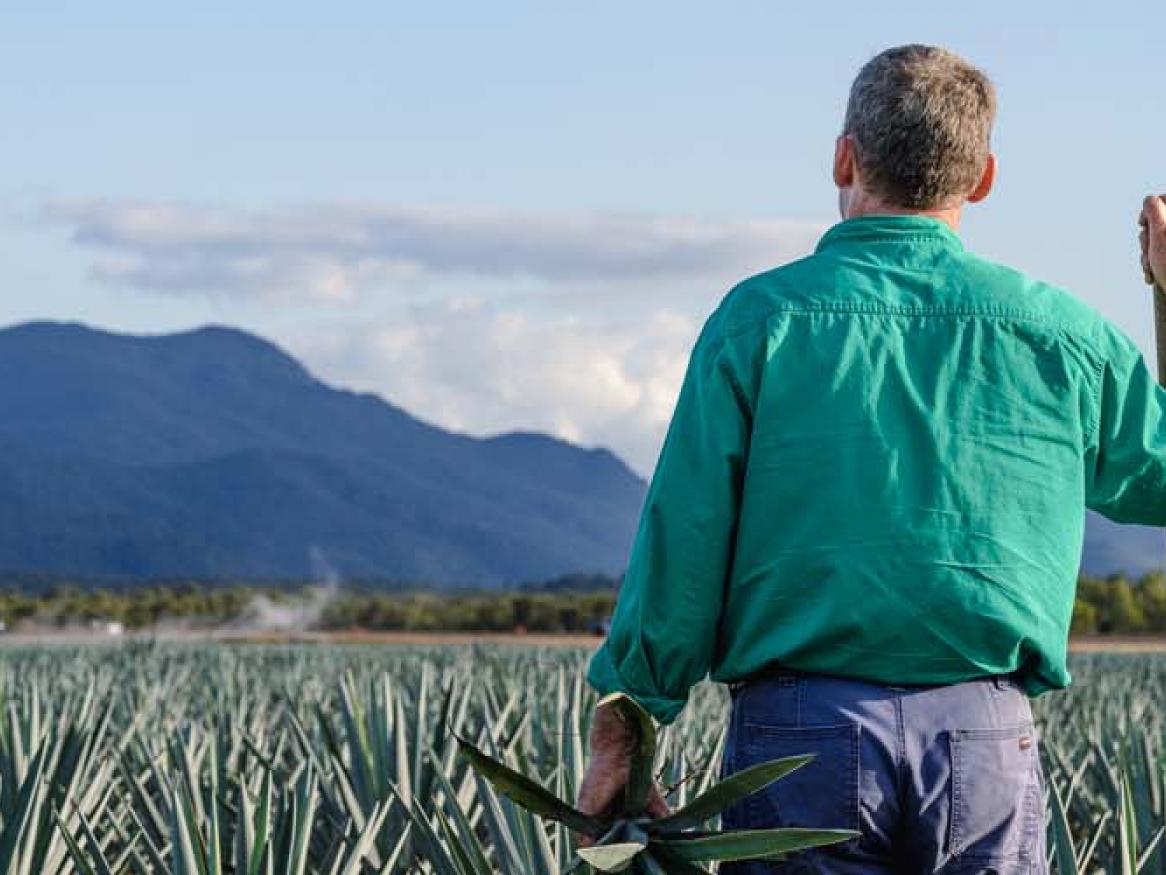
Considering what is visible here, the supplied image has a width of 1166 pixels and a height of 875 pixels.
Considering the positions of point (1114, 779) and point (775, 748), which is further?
point (1114, 779)

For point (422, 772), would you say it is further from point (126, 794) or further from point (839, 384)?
point (839, 384)

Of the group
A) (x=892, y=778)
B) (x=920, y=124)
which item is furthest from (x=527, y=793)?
(x=920, y=124)

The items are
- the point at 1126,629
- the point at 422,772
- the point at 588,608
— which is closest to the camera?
the point at 422,772

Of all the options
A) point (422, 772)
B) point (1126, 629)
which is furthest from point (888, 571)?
point (1126, 629)

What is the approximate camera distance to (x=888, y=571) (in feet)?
8.07

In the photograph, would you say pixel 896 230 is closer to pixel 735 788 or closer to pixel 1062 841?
pixel 735 788

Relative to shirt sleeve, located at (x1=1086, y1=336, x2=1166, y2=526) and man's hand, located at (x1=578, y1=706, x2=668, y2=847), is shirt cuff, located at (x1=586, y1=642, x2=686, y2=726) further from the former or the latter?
shirt sleeve, located at (x1=1086, y1=336, x2=1166, y2=526)

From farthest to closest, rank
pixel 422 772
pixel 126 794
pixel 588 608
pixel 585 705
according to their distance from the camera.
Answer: pixel 588 608
pixel 585 705
pixel 126 794
pixel 422 772

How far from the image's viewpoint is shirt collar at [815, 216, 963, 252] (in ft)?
8.46

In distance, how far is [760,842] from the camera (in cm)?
229

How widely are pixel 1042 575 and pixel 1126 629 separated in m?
54.8

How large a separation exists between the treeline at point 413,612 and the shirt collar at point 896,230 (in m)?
51.6

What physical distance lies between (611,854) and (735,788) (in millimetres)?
154

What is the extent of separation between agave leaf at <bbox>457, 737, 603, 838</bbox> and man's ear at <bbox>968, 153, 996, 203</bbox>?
0.90 metres
